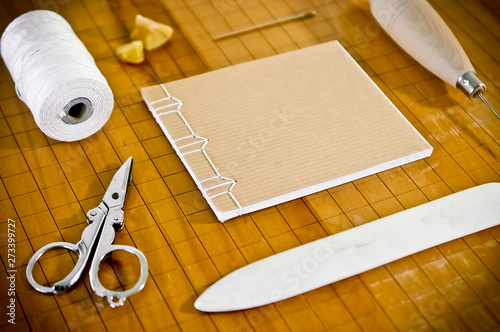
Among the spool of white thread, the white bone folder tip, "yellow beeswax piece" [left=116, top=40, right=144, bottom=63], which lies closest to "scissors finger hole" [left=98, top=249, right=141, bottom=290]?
the white bone folder tip

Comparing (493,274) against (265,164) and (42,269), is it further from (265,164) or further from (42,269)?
(42,269)

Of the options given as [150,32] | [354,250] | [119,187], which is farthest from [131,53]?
[354,250]

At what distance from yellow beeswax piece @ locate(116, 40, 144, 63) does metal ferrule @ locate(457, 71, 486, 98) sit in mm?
614

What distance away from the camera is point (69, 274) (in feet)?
3.14

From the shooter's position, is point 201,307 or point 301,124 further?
point 301,124

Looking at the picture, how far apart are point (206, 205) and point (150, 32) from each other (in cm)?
45

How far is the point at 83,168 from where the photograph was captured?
3.75 feet

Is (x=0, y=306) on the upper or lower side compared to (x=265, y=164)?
lower

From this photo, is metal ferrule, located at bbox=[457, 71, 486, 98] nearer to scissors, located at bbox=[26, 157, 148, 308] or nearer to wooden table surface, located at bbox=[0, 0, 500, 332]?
wooden table surface, located at bbox=[0, 0, 500, 332]

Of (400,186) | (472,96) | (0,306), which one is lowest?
(0,306)

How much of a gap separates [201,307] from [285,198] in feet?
0.80

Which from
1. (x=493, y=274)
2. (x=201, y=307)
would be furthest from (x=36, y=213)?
(x=493, y=274)

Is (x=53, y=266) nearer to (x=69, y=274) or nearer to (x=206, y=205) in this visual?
(x=69, y=274)

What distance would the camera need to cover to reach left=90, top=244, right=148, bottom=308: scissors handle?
3.10 feet
